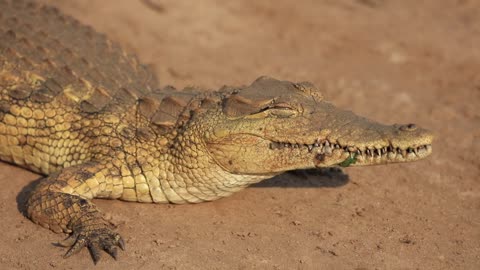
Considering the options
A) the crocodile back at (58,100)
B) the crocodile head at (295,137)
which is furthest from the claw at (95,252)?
the crocodile head at (295,137)

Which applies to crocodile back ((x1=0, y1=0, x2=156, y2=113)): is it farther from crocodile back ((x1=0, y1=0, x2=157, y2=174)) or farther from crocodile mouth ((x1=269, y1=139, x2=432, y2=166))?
crocodile mouth ((x1=269, y1=139, x2=432, y2=166))

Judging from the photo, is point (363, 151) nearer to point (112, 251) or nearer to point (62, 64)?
point (112, 251)

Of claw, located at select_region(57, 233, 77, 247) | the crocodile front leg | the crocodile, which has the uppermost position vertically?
the crocodile

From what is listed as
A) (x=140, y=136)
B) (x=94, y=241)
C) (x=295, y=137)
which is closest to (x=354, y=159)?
(x=295, y=137)

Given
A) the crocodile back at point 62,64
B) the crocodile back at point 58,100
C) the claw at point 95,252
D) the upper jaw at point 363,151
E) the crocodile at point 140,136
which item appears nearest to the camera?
the claw at point 95,252

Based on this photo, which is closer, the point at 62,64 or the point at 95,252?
the point at 95,252

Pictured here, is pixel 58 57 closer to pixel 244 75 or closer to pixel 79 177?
pixel 79 177

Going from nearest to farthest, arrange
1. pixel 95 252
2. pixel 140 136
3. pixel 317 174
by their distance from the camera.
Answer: pixel 95 252 < pixel 140 136 < pixel 317 174

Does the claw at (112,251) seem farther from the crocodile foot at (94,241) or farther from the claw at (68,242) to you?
the claw at (68,242)

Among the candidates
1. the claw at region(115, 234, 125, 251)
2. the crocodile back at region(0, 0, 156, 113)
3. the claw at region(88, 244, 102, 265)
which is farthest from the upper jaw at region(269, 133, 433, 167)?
the crocodile back at region(0, 0, 156, 113)
